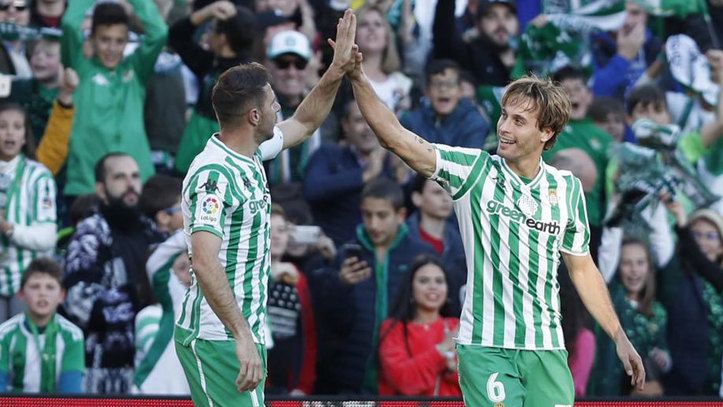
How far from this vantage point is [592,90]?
34.8 ft

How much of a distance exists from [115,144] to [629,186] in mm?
3425

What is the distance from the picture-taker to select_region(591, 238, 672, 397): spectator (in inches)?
374

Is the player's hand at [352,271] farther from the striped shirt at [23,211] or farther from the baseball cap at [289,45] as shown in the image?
the striped shirt at [23,211]

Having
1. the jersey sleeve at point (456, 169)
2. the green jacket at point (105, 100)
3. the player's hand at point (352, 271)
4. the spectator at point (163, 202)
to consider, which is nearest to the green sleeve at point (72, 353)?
the spectator at point (163, 202)

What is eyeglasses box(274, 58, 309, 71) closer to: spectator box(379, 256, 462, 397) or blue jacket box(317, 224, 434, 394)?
blue jacket box(317, 224, 434, 394)

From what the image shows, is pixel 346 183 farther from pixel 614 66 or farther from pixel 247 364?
pixel 247 364

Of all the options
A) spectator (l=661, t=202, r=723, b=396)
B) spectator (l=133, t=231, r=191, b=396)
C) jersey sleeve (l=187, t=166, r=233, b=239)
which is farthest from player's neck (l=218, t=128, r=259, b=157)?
spectator (l=661, t=202, r=723, b=396)

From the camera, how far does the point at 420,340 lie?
875 centimetres

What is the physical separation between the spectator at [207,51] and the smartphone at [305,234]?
952mm

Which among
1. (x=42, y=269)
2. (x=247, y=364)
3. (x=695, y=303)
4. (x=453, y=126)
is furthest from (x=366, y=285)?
(x=247, y=364)

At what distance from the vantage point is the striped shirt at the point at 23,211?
29.7 feet

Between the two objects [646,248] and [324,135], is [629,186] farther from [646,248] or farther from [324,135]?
[324,135]

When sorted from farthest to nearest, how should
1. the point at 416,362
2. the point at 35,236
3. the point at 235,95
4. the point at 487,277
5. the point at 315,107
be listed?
the point at 35,236, the point at 416,362, the point at 315,107, the point at 487,277, the point at 235,95

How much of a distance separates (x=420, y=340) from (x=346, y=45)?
10.1ft
